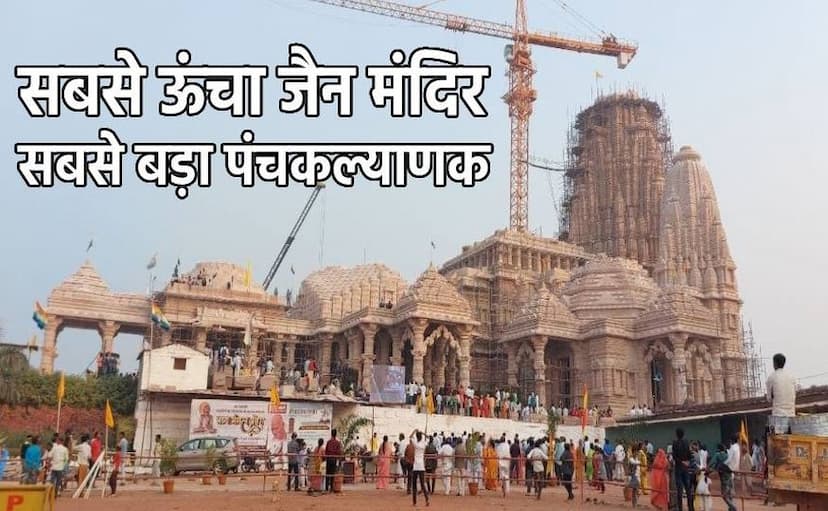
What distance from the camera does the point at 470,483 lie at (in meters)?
20.3

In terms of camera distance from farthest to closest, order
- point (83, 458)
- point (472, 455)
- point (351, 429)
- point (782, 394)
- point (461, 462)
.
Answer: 1. point (351, 429)
2. point (461, 462)
3. point (472, 455)
4. point (83, 458)
5. point (782, 394)

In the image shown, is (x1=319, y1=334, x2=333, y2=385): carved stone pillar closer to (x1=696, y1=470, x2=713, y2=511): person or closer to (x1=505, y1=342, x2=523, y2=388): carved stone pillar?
(x1=505, y1=342, x2=523, y2=388): carved stone pillar

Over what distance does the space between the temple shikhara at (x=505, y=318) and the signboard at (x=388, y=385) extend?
531 cm

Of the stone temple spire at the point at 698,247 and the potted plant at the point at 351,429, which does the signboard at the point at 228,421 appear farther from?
the stone temple spire at the point at 698,247

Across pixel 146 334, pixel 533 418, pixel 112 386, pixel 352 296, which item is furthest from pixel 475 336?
pixel 112 386

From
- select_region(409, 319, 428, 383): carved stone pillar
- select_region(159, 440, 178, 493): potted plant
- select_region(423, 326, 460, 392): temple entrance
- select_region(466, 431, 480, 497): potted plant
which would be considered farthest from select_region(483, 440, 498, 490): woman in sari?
select_region(423, 326, 460, 392): temple entrance

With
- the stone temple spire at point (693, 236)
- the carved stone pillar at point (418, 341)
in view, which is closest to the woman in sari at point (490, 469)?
the carved stone pillar at point (418, 341)

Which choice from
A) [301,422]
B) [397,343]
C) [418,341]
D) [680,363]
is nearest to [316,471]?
[301,422]

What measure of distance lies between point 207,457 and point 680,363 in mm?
26380

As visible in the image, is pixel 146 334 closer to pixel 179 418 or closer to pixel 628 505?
pixel 179 418

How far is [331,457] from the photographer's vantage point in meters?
18.5

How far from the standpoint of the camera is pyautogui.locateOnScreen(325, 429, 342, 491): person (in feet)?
60.8

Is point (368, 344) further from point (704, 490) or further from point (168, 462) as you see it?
point (704, 490)

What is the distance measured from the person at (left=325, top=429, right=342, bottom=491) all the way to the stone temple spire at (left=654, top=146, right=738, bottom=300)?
4005 cm
